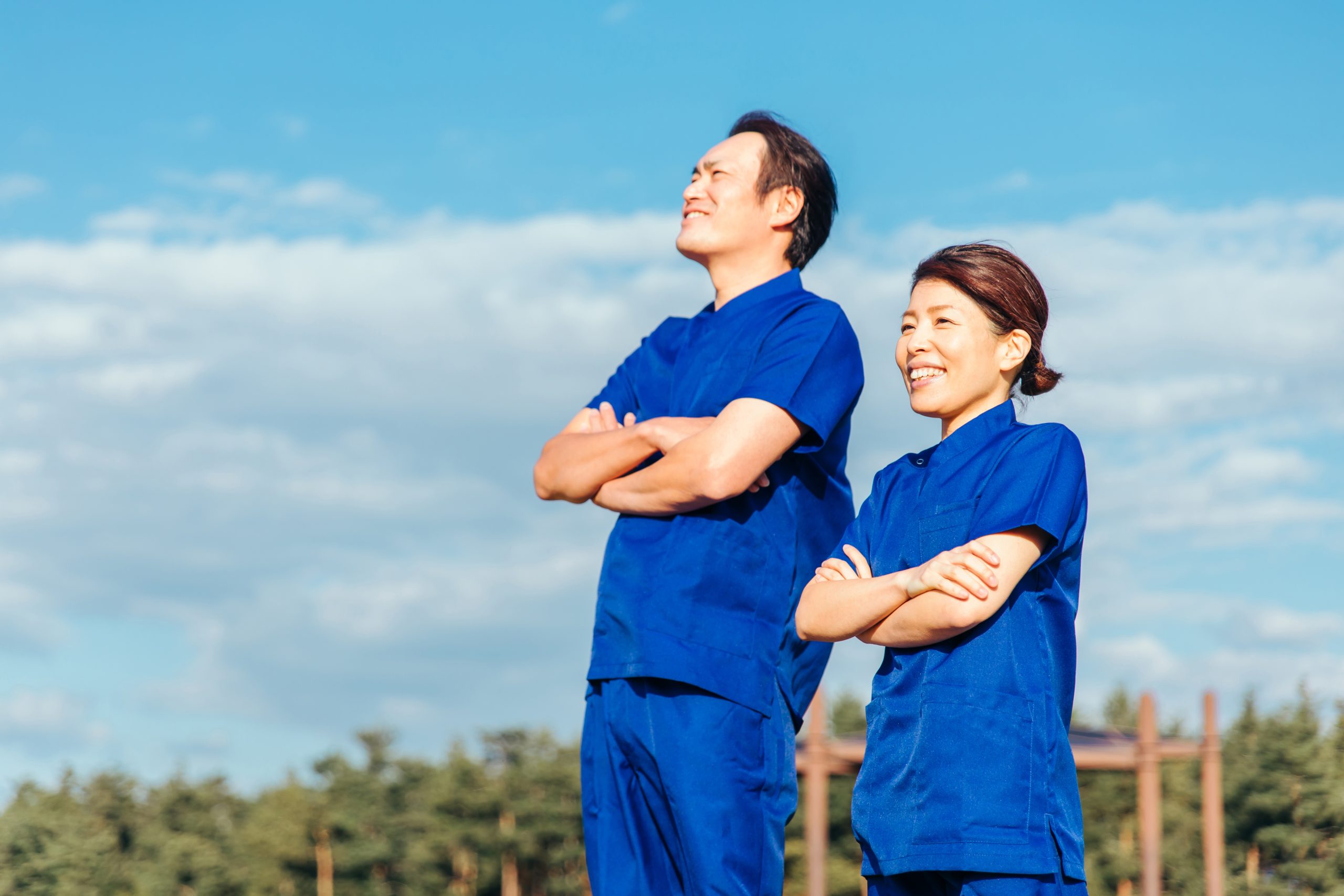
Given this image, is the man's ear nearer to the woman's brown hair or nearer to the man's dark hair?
the man's dark hair

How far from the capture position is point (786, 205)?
3199 millimetres

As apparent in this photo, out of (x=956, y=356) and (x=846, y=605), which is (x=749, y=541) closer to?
(x=846, y=605)

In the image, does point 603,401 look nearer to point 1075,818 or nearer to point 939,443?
point 939,443

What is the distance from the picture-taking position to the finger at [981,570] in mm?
2131

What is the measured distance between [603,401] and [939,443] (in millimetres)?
1061

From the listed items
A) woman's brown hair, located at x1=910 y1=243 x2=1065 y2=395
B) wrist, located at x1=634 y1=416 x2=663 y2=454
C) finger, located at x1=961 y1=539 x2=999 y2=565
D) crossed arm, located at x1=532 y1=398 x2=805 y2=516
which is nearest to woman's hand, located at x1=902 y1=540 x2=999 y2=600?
finger, located at x1=961 y1=539 x2=999 y2=565

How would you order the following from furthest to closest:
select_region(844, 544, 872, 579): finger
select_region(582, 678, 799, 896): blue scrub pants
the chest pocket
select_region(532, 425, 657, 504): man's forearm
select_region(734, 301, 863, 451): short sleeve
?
select_region(532, 425, 657, 504): man's forearm → select_region(734, 301, 863, 451): short sleeve → select_region(582, 678, 799, 896): blue scrub pants → select_region(844, 544, 872, 579): finger → the chest pocket

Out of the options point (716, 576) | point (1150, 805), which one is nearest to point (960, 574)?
point (716, 576)

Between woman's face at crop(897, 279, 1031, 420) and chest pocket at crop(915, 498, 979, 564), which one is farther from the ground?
woman's face at crop(897, 279, 1031, 420)

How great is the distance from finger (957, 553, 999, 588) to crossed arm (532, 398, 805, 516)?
0.68m

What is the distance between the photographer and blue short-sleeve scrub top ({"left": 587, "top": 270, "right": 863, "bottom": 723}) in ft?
8.98

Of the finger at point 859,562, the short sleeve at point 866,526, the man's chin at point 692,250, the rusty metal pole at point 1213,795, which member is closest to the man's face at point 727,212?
the man's chin at point 692,250

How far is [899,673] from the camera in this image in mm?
2273

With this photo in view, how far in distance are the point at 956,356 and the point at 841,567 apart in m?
0.45
